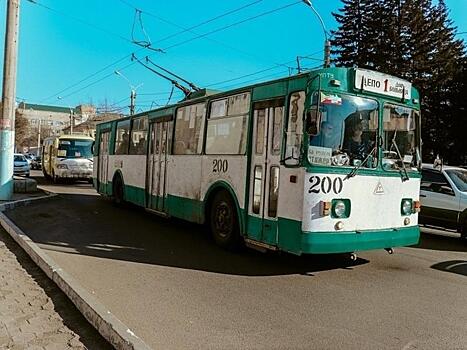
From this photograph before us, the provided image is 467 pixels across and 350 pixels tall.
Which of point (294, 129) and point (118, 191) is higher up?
point (294, 129)

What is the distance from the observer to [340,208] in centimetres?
653

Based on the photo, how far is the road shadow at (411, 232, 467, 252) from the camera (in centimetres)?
986

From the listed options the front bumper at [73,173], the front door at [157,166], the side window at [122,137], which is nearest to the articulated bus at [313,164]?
the front door at [157,166]

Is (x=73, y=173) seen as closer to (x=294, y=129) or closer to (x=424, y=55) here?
(x=294, y=129)

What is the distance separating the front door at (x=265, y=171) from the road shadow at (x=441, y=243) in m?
4.23

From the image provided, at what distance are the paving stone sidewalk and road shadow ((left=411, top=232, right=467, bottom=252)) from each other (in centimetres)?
727

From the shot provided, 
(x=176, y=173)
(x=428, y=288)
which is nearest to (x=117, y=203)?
(x=176, y=173)

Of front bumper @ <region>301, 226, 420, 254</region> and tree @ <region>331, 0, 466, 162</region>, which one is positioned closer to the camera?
front bumper @ <region>301, 226, 420, 254</region>

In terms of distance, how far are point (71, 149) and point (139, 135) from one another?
40.5 feet

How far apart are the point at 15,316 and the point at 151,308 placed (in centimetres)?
141

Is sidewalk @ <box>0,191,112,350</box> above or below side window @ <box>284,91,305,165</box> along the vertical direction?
below

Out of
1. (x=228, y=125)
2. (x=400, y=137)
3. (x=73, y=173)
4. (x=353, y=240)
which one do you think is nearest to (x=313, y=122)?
(x=353, y=240)

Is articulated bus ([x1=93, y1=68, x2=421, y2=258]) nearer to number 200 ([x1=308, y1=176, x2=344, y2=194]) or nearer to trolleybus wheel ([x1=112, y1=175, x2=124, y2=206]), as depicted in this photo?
number 200 ([x1=308, y1=176, x2=344, y2=194])

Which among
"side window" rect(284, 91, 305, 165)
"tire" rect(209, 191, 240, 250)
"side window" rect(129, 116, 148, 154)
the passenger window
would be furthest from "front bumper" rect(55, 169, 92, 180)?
"side window" rect(284, 91, 305, 165)
